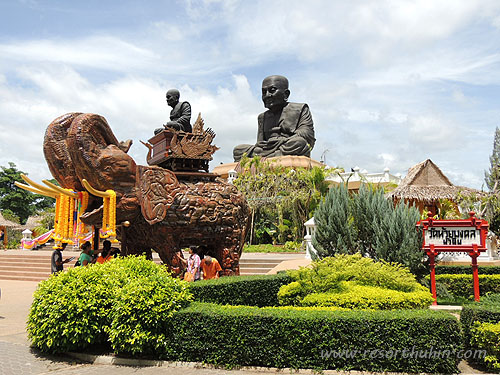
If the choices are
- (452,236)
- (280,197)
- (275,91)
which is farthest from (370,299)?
(275,91)

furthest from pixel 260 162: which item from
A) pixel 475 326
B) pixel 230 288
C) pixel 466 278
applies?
pixel 475 326

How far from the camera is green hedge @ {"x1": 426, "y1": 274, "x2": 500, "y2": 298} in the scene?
35.4ft

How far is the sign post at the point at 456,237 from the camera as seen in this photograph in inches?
335

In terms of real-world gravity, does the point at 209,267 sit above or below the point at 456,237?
below

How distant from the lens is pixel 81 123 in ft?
26.0

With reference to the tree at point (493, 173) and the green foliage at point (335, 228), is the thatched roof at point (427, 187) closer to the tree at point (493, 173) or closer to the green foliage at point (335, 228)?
the tree at point (493, 173)

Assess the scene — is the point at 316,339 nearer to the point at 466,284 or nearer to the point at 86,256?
the point at 86,256

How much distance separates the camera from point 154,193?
8.76 meters

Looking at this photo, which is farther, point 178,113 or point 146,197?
point 178,113

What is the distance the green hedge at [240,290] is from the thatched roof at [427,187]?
1012cm

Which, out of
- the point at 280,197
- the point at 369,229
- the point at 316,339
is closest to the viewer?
the point at 316,339

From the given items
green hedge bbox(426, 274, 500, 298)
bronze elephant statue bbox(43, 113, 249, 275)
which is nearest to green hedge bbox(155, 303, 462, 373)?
bronze elephant statue bbox(43, 113, 249, 275)

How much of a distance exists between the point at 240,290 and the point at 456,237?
4584mm

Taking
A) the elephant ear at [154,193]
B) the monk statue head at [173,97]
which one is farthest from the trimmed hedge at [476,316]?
the monk statue head at [173,97]
